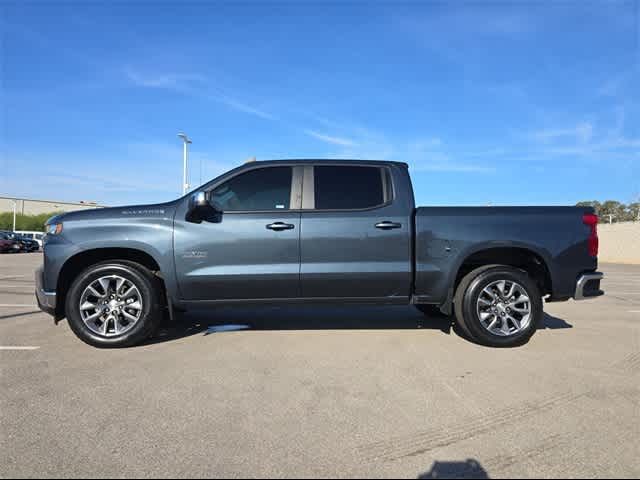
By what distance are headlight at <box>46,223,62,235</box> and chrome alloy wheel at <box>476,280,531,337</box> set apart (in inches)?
177

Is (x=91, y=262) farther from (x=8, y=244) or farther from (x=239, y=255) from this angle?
(x=8, y=244)

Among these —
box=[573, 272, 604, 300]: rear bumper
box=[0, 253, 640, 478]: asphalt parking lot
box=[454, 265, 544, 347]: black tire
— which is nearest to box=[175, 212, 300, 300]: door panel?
box=[0, 253, 640, 478]: asphalt parking lot

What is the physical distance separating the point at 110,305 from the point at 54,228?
1.01 metres

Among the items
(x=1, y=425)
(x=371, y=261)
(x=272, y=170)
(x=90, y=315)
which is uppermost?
(x=272, y=170)

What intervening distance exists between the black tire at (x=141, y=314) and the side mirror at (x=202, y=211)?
30.6 inches

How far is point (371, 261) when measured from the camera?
4176mm

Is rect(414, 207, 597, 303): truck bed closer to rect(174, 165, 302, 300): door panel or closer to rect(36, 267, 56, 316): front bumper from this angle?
rect(174, 165, 302, 300): door panel

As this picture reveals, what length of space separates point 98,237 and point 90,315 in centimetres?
82

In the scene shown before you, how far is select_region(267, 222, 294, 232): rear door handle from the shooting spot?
4.11 meters

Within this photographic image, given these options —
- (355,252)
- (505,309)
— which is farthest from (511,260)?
(355,252)

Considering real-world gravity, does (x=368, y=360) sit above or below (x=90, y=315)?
below

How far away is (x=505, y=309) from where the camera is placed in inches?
166

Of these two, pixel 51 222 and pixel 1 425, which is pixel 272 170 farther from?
pixel 1 425

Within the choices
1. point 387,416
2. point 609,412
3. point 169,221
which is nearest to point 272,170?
point 169,221
